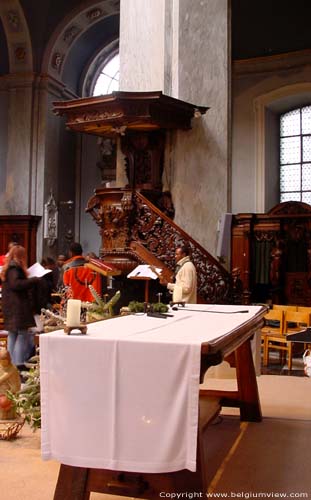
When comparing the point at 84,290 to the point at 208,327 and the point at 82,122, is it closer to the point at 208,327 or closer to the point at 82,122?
the point at 82,122

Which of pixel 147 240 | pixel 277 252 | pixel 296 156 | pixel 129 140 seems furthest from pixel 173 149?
pixel 296 156

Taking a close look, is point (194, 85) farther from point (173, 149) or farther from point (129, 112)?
point (129, 112)

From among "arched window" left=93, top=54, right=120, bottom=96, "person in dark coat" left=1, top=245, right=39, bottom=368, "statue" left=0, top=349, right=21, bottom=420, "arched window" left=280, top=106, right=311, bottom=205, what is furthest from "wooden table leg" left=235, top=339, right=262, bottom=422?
"arched window" left=93, top=54, right=120, bottom=96

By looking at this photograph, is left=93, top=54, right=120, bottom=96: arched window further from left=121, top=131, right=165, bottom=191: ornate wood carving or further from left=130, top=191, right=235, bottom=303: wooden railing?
left=130, top=191, right=235, bottom=303: wooden railing

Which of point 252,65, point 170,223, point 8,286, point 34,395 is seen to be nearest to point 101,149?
point 252,65

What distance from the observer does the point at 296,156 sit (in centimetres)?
1498

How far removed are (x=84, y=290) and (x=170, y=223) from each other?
5.29ft

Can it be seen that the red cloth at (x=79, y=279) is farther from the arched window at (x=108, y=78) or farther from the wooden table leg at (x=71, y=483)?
the arched window at (x=108, y=78)

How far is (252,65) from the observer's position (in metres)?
14.8

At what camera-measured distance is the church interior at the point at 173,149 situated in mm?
8203

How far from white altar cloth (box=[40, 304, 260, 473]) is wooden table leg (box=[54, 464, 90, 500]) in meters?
0.11

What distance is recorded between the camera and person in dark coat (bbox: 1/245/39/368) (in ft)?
20.9

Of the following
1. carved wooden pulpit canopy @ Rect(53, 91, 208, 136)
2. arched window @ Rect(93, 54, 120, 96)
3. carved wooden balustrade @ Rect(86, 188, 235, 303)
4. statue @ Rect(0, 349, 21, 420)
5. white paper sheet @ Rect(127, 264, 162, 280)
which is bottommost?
statue @ Rect(0, 349, 21, 420)

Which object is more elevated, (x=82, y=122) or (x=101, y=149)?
(x=101, y=149)
